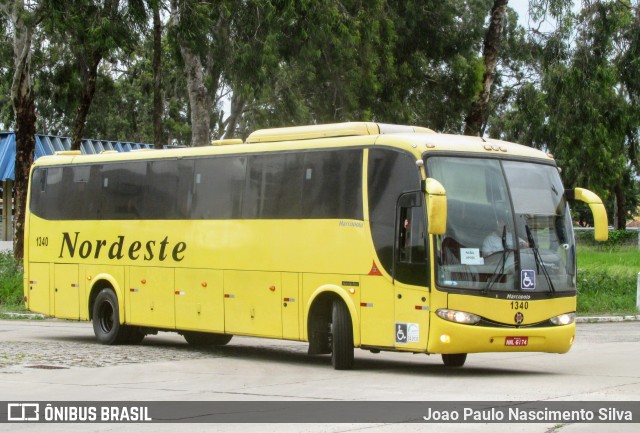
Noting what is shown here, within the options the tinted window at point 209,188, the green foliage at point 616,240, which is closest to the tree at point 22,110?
the tinted window at point 209,188

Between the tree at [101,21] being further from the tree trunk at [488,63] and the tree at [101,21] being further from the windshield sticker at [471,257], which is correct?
the windshield sticker at [471,257]

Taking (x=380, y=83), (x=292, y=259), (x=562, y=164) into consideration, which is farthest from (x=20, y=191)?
(x=562, y=164)

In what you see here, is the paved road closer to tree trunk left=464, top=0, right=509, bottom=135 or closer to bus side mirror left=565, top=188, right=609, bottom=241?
bus side mirror left=565, top=188, right=609, bottom=241

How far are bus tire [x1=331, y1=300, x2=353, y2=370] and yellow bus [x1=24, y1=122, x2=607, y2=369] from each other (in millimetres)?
19

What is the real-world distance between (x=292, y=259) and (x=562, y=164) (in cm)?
5532

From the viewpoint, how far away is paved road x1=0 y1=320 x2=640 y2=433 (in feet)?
41.2

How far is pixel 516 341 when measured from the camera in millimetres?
15547

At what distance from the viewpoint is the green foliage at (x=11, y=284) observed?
31938 mm

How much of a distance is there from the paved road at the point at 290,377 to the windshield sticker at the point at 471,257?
1.47m

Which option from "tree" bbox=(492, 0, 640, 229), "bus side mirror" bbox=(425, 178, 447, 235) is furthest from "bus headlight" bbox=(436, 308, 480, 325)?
"tree" bbox=(492, 0, 640, 229)

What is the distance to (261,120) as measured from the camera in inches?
1679

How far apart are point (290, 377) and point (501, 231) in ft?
10.9

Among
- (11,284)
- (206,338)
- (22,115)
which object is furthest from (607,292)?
(22,115)

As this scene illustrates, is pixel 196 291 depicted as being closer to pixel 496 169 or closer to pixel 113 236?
pixel 113 236
